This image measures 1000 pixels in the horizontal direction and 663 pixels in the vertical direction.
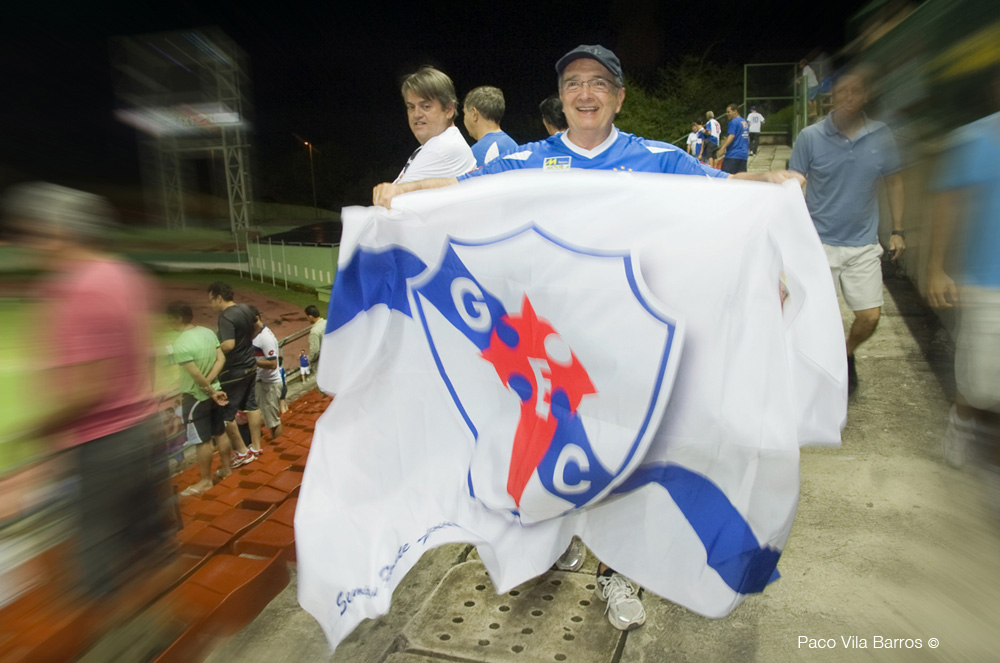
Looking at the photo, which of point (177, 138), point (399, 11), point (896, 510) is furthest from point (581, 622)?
point (399, 11)

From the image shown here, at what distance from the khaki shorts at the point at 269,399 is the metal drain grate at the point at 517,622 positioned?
540 cm

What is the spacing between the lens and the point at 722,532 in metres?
1.71

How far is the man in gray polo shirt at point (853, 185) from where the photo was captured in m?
3.56

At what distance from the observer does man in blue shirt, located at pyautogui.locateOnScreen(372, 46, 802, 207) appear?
2.24 metres

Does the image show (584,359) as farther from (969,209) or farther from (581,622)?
(969,209)

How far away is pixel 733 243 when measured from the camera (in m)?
1.68

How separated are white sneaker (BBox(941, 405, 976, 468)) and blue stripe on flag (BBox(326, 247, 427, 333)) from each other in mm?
2449

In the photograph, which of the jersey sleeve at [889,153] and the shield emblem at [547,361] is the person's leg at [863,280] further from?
the shield emblem at [547,361]

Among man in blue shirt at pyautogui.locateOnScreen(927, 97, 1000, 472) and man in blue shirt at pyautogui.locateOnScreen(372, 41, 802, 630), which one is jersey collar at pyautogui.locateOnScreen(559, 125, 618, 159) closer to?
man in blue shirt at pyautogui.locateOnScreen(372, 41, 802, 630)

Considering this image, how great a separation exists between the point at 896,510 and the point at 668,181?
1.83m

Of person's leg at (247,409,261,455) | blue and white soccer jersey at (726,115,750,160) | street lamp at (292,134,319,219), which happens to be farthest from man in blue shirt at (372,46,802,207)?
street lamp at (292,134,319,219)

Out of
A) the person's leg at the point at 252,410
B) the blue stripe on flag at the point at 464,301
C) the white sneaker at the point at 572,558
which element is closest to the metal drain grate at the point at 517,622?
the white sneaker at the point at 572,558

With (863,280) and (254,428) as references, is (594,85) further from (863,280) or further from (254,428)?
(254,428)

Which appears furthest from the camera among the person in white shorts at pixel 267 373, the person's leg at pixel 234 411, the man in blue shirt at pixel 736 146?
the man in blue shirt at pixel 736 146
